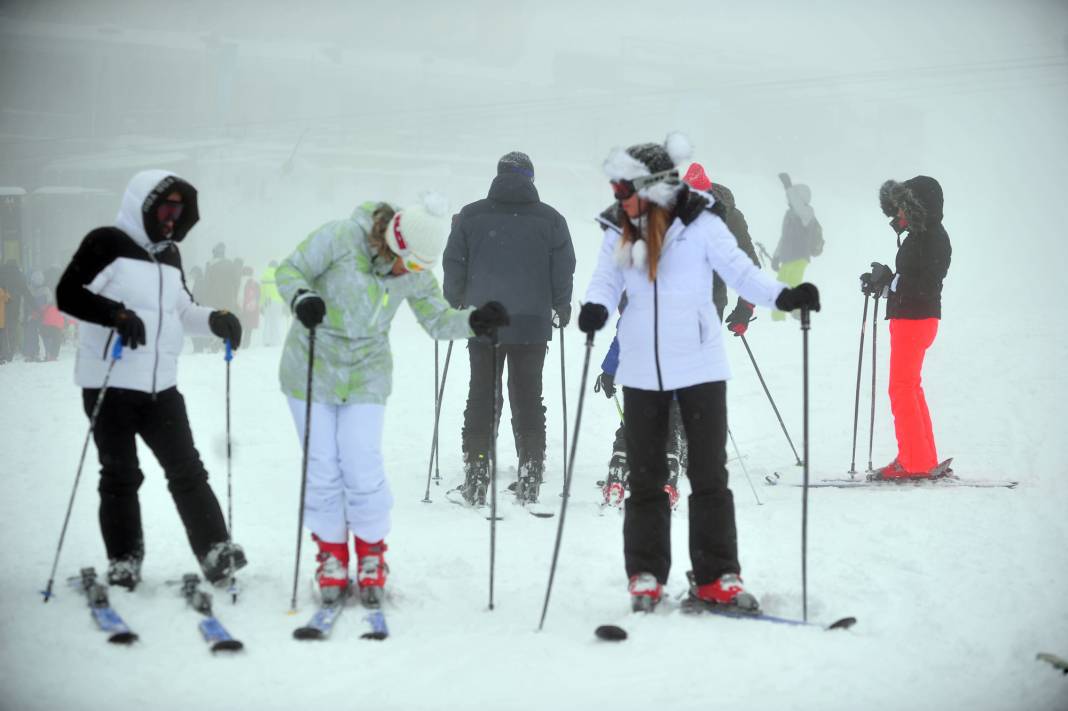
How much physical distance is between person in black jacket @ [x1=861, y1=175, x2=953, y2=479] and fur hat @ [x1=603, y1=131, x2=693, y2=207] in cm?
284

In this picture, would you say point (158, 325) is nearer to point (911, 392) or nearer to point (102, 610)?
point (102, 610)

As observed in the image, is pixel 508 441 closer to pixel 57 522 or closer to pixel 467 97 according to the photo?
pixel 57 522

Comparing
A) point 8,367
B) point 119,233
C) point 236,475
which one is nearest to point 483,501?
point 236,475

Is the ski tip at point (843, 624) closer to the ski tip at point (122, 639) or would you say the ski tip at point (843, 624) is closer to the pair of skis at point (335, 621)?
the pair of skis at point (335, 621)

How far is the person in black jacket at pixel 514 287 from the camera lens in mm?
5645

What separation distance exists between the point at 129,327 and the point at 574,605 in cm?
206

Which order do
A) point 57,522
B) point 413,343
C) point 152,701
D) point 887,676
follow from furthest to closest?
point 413,343 < point 57,522 < point 887,676 < point 152,701

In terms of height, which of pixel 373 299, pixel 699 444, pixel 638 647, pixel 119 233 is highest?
pixel 119 233

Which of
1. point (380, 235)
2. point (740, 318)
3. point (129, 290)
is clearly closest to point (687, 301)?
point (380, 235)

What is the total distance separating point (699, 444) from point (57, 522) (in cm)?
348

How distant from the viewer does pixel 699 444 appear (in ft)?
12.2

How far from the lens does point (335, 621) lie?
3564 millimetres

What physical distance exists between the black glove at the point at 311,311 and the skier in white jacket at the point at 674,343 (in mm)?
991

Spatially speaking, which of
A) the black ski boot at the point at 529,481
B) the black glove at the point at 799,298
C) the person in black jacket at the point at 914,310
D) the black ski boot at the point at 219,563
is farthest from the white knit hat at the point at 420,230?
the person in black jacket at the point at 914,310
